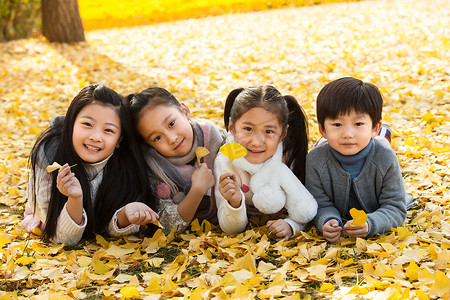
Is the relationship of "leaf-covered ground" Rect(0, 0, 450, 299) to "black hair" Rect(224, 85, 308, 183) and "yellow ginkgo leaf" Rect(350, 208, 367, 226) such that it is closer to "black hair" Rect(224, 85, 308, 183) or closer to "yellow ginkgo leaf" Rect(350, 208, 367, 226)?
"yellow ginkgo leaf" Rect(350, 208, 367, 226)

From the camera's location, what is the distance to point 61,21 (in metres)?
9.48

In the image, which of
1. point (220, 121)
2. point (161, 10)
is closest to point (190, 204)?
point (220, 121)

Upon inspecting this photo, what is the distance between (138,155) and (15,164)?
1711 millimetres

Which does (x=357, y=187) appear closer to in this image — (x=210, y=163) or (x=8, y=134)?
(x=210, y=163)

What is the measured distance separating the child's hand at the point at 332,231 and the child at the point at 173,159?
66 cm

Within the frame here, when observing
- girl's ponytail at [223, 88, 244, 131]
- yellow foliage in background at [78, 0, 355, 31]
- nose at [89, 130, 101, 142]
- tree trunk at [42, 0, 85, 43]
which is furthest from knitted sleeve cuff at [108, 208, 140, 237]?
yellow foliage in background at [78, 0, 355, 31]

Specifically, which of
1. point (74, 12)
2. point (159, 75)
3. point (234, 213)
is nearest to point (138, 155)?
point (234, 213)

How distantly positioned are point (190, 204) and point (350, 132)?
0.95 meters

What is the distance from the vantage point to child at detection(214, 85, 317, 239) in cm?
271

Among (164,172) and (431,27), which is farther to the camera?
(431,27)

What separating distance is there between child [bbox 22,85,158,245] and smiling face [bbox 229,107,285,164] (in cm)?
63

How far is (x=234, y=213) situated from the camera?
2676 mm

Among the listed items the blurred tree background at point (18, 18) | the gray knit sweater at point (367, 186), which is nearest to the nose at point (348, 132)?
the gray knit sweater at point (367, 186)

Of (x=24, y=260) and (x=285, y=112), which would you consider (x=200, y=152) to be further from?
(x=24, y=260)
